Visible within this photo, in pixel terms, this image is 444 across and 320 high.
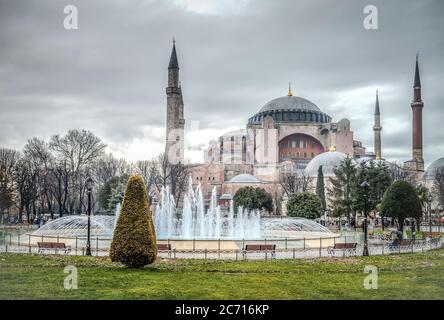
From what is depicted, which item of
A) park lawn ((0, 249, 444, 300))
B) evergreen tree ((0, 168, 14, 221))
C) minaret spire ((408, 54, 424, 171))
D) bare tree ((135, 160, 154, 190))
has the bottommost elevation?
park lawn ((0, 249, 444, 300))

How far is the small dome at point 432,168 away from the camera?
63969 millimetres

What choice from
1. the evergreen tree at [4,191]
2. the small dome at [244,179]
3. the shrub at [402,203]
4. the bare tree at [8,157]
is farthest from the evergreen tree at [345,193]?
the bare tree at [8,157]

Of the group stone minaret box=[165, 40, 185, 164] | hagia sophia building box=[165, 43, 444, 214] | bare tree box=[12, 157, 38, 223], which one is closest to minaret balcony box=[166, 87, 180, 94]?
stone minaret box=[165, 40, 185, 164]

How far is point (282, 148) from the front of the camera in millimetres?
67000

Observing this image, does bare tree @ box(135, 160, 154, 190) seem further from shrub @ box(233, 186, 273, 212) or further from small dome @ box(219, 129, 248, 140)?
small dome @ box(219, 129, 248, 140)

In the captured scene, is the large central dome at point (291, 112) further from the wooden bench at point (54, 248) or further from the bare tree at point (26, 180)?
the wooden bench at point (54, 248)

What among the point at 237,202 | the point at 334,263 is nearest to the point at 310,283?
the point at 334,263

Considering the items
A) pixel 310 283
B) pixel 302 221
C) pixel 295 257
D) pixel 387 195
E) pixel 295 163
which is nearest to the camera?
pixel 310 283

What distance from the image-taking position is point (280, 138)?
66.4m

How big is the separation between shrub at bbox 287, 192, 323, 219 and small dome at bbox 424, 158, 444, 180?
36603 mm

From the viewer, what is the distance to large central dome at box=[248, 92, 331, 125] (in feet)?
229

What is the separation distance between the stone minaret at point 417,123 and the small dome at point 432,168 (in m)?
3.61
